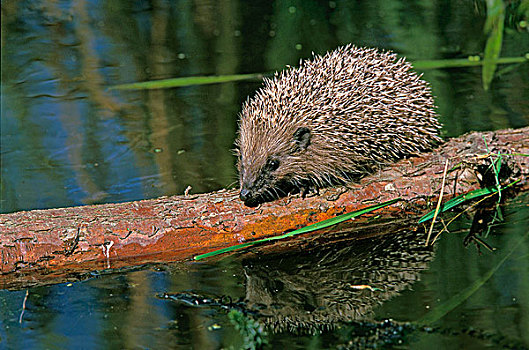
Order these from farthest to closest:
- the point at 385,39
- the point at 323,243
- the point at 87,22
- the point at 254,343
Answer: the point at 87,22
the point at 385,39
the point at 323,243
the point at 254,343

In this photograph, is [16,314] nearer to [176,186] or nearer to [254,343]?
[254,343]

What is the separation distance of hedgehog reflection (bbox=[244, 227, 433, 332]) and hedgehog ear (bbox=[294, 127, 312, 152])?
0.80m

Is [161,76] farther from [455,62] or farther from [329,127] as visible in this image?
[329,127]

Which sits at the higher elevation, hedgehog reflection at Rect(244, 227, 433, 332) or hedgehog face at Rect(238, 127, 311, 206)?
hedgehog face at Rect(238, 127, 311, 206)

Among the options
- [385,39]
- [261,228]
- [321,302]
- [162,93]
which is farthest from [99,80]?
[321,302]

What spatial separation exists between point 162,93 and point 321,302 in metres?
5.70

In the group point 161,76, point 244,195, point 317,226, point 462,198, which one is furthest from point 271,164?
point 161,76

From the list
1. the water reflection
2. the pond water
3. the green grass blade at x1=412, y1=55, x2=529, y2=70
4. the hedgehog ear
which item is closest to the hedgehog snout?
the pond water

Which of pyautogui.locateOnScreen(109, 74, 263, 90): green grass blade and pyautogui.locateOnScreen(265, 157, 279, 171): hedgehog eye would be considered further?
pyautogui.locateOnScreen(109, 74, 263, 90): green grass blade

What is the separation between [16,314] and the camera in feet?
16.5

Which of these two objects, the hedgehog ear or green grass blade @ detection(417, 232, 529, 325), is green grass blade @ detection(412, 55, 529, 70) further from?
green grass blade @ detection(417, 232, 529, 325)

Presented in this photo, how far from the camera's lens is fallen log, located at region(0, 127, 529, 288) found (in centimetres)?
544

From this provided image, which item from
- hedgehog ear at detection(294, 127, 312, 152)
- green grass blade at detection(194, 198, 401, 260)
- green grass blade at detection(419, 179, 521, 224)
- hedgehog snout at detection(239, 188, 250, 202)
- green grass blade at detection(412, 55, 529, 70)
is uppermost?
hedgehog ear at detection(294, 127, 312, 152)

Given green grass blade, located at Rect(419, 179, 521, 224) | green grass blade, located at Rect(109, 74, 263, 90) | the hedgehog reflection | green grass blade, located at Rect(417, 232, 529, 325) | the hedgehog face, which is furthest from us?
green grass blade, located at Rect(109, 74, 263, 90)
